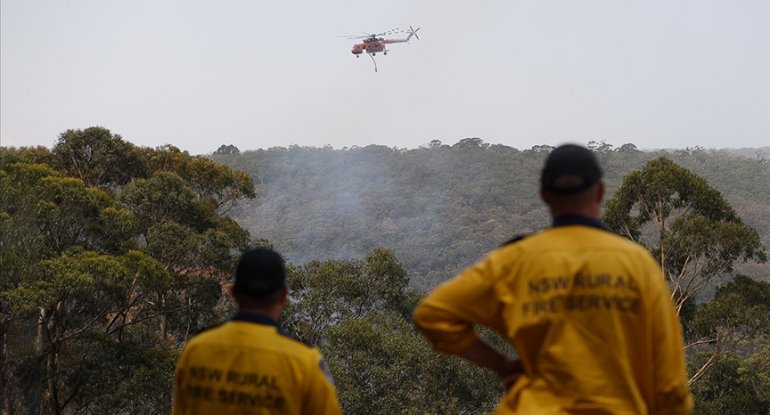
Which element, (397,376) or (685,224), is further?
(685,224)

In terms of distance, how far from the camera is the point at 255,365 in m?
2.81

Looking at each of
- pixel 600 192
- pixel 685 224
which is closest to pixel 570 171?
pixel 600 192

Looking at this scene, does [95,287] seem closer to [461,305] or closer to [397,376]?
[397,376]

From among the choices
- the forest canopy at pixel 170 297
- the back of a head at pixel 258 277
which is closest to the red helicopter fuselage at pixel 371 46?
the forest canopy at pixel 170 297

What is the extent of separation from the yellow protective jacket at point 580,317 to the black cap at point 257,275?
0.58m

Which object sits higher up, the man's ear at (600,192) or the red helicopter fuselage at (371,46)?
the red helicopter fuselage at (371,46)

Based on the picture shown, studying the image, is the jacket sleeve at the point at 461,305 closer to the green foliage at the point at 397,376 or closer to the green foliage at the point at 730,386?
the green foliage at the point at 397,376

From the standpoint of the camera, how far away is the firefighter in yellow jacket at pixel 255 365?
2795mm

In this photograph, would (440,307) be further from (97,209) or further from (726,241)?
(726,241)

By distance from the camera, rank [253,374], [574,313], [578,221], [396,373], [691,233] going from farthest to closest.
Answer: [691,233] < [396,373] < [253,374] < [578,221] < [574,313]

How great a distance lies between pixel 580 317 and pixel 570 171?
1.33 ft

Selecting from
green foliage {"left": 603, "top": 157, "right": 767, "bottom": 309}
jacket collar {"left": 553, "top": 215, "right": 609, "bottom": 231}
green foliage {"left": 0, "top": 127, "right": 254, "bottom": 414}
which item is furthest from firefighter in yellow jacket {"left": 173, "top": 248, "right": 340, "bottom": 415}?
green foliage {"left": 603, "top": 157, "right": 767, "bottom": 309}

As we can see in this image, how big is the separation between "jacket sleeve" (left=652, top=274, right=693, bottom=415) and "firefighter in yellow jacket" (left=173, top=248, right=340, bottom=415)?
3.29 feet

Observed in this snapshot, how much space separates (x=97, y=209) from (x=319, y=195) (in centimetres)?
6134
